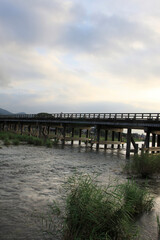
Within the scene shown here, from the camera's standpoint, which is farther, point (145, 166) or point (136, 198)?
point (145, 166)

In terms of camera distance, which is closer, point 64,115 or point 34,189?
point 34,189

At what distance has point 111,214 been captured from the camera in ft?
15.8

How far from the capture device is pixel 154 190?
9289mm

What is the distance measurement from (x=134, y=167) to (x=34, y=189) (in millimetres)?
6583

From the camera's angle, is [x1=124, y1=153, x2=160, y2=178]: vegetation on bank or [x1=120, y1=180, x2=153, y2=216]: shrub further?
[x1=124, y1=153, x2=160, y2=178]: vegetation on bank

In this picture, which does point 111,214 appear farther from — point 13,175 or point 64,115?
point 64,115

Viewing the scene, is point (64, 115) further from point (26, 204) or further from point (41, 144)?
point (26, 204)

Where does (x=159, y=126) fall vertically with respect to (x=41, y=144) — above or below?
above

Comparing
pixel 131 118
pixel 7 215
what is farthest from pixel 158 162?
pixel 131 118

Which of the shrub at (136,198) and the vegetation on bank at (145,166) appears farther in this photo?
the vegetation on bank at (145,166)

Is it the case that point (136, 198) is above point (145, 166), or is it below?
above

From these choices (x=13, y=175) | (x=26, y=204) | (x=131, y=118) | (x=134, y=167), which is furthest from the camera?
(x=131, y=118)

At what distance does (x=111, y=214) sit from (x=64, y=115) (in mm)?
33674

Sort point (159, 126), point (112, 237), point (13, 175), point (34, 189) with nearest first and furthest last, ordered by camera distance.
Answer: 1. point (112, 237)
2. point (34, 189)
3. point (13, 175)
4. point (159, 126)
